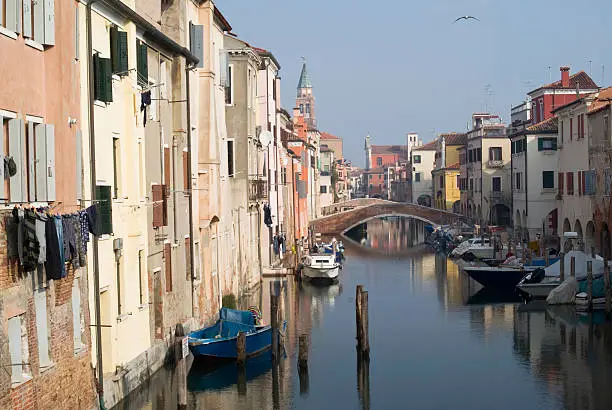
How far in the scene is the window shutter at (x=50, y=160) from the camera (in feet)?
41.9

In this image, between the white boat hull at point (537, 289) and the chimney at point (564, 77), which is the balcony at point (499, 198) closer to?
the chimney at point (564, 77)

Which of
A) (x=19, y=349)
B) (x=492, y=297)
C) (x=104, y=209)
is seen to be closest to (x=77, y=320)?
(x=104, y=209)

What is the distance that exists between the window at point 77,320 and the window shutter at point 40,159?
202 cm

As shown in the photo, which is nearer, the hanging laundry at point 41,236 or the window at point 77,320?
the hanging laundry at point 41,236

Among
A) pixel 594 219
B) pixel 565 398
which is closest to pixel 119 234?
pixel 565 398

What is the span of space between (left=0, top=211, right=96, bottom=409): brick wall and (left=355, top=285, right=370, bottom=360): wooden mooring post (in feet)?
28.4

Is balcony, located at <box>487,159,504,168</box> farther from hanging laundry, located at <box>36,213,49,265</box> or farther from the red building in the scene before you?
hanging laundry, located at <box>36,213,49,265</box>

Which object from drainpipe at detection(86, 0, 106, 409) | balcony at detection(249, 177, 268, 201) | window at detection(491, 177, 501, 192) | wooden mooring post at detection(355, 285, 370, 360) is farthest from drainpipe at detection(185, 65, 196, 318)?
window at detection(491, 177, 501, 192)

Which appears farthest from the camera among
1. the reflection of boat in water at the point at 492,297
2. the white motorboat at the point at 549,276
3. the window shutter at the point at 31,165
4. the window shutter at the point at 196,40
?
the reflection of boat in water at the point at 492,297

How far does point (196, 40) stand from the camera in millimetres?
23641

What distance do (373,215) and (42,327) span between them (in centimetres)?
5756

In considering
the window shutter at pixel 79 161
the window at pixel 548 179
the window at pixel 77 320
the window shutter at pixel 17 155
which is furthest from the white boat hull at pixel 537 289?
the window shutter at pixel 17 155

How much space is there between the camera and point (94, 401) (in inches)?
591

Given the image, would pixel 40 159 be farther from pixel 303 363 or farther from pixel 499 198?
pixel 499 198
